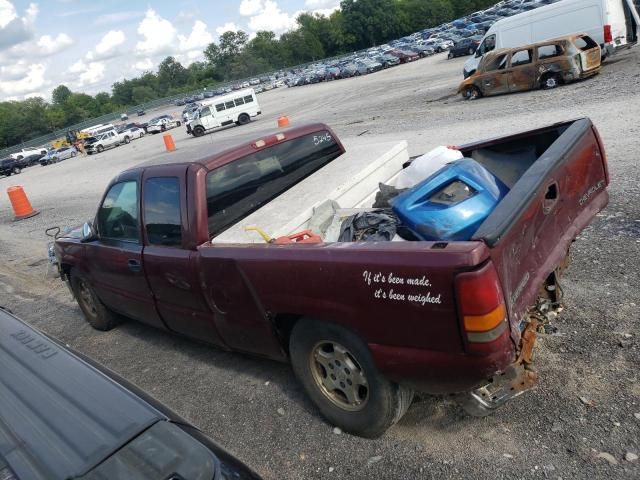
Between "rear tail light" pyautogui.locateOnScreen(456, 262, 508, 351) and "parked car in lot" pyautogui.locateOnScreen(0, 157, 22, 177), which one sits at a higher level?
"parked car in lot" pyautogui.locateOnScreen(0, 157, 22, 177)

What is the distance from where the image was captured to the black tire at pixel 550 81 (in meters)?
15.2

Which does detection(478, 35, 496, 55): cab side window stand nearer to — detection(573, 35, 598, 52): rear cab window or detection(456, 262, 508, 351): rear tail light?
detection(573, 35, 598, 52): rear cab window

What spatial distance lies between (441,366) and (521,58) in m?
15.9

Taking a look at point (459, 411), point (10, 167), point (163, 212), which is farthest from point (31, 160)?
point (459, 411)

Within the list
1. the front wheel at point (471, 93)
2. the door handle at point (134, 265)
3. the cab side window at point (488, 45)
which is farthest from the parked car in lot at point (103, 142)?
the door handle at point (134, 265)

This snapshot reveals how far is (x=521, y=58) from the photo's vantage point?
1595 cm

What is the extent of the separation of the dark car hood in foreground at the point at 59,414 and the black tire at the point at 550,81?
15.9 metres

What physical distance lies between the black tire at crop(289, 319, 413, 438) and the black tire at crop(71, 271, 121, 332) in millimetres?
3086

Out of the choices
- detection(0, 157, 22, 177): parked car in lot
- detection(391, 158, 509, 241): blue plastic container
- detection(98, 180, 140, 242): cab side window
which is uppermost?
detection(0, 157, 22, 177): parked car in lot

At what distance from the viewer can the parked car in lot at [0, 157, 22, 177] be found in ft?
135

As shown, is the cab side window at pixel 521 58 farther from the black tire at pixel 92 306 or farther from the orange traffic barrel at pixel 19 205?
the orange traffic barrel at pixel 19 205

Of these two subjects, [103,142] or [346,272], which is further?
[103,142]

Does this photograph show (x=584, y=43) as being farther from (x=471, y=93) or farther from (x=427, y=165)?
(x=427, y=165)

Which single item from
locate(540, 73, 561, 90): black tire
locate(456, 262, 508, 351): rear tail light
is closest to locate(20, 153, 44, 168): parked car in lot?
→ locate(540, 73, 561, 90): black tire
